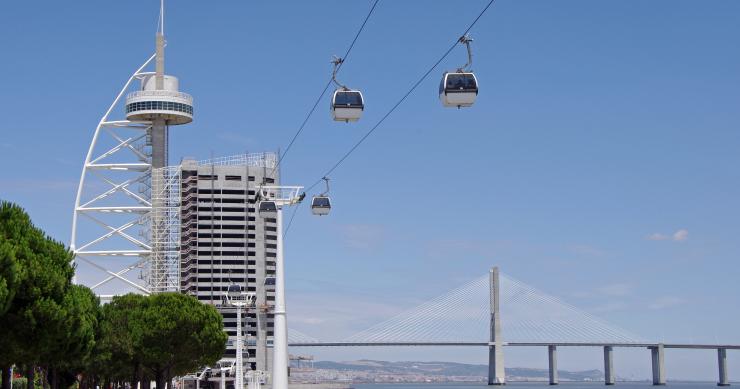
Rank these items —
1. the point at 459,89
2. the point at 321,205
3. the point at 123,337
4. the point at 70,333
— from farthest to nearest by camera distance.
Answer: the point at 123,337 < the point at 70,333 < the point at 321,205 < the point at 459,89

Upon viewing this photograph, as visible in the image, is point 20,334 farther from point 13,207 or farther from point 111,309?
point 111,309

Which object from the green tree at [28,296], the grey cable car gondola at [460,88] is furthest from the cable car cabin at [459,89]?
the green tree at [28,296]

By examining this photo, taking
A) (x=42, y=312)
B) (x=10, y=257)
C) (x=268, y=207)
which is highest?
(x=268, y=207)

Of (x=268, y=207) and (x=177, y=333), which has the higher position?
(x=268, y=207)

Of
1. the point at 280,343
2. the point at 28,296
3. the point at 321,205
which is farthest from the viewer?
the point at 28,296

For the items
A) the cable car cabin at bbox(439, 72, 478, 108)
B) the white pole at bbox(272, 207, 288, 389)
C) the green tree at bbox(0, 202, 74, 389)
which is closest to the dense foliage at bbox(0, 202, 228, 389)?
the green tree at bbox(0, 202, 74, 389)

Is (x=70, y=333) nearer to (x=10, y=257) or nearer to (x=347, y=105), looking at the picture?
(x=10, y=257)

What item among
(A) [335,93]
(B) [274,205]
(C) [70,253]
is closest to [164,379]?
(C) [70,253]

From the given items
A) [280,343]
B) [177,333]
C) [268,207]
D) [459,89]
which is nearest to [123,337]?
[177,333]
